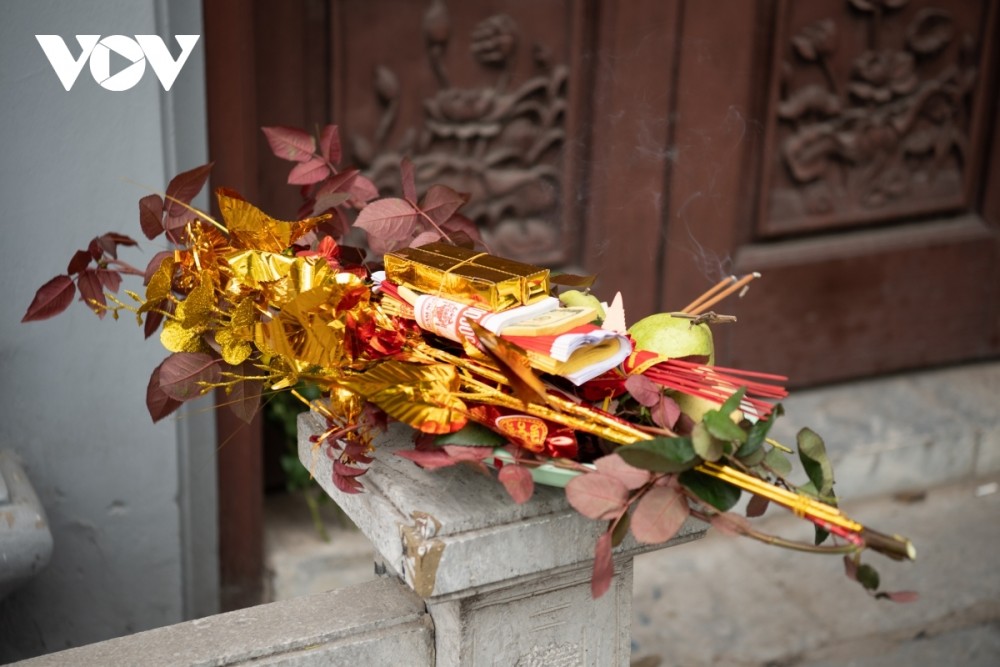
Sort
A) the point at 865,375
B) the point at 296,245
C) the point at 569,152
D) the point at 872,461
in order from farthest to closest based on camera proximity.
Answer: the point at 865,375
the point at 872,461
the point at 569,152
the point at 296,245

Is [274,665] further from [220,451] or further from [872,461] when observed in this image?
[872,461]

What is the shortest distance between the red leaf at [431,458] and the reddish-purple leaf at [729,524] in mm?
263

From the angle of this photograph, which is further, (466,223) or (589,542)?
(466,223)

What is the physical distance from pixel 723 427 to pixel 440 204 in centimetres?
56

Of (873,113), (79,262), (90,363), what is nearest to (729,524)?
(79,262)

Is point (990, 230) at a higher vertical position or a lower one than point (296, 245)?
lower

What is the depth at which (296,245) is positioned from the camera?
1.38 metres

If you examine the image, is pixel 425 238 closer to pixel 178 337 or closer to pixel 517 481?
pixel 178 337

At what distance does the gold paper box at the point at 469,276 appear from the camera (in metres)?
1.17

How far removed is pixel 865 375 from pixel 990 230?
0.57 metres

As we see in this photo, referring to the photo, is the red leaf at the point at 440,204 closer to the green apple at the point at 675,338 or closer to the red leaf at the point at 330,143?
the red leaf at the point at 330,143

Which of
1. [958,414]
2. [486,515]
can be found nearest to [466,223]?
[486,515]

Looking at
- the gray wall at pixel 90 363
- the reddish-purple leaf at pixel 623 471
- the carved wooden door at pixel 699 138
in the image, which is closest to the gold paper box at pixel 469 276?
the reddish-purple leaf at pixel 623 471

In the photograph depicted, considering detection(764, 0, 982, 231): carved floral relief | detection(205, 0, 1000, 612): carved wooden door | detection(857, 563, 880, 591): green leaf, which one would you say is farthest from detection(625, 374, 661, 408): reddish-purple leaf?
detection(764, 0, 982, 231): carved floral relief
